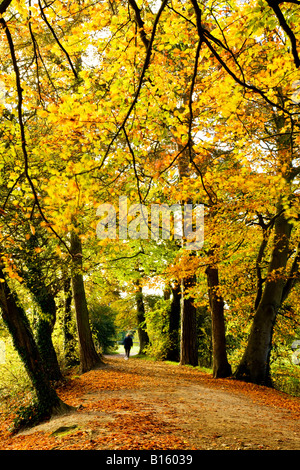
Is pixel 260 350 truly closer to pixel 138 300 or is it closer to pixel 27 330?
pixel 27 330

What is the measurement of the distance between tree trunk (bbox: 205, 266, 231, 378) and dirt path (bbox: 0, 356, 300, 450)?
69cm

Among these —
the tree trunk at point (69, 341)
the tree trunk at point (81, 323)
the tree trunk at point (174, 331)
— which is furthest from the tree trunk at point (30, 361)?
the tree trunk at point (174, 331)

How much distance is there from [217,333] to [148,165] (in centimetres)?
617

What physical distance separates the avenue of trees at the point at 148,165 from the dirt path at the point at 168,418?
42.4 inches

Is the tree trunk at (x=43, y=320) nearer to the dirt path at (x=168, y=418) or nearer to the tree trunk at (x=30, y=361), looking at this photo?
the dirt path at (x=168, y=418)

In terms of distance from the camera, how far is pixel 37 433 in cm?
582

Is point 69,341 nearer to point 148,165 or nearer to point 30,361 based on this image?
point 30,361

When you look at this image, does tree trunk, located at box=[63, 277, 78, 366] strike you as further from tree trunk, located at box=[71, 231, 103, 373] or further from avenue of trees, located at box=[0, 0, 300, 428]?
tree trunk, located at box=[71, 231, 103, 373]

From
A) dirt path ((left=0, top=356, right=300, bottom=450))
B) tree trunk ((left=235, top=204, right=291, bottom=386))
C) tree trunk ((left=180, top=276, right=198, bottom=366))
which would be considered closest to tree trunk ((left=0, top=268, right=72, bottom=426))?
dirt path ((left=0, top=356, right=300, bottom=450))

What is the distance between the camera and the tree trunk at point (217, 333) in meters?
10.5

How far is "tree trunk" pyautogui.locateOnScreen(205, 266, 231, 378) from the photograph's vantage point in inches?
413

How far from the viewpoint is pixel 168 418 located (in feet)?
16.9

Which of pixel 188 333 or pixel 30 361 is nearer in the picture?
pixel 30 361

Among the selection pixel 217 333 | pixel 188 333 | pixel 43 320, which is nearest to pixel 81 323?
pixel 43 320
